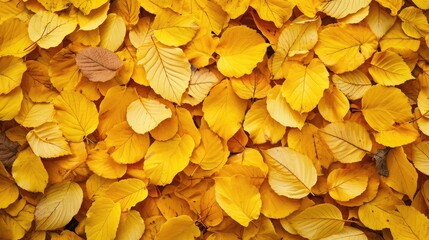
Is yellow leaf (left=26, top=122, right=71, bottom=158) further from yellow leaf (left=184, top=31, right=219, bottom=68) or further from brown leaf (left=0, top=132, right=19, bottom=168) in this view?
yellow leaf (left=184, top=31, right=219, bottom=68)

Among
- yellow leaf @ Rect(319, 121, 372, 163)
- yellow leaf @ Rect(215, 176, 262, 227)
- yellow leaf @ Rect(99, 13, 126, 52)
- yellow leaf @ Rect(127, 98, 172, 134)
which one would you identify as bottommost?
yellow leaf @ Rect(215, 176, 262, 227)

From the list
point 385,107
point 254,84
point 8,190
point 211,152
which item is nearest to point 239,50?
point 254,84

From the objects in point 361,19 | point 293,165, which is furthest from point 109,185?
point 361,19

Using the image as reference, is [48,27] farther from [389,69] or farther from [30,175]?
[389,69]

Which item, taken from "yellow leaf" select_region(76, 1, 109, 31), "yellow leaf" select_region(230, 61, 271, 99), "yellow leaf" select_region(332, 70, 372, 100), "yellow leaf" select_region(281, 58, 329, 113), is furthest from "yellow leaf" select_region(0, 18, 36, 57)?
"yellow leaf" select_region(332, 70, 372, 100)

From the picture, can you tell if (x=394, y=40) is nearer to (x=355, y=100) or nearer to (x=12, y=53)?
(x=355, y=100)

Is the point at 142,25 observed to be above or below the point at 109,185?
above
